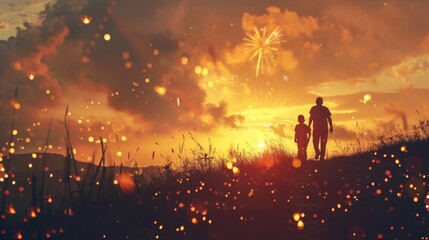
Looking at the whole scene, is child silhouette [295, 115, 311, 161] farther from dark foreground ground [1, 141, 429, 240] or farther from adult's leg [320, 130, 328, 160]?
dark foreground ground [1, 141, 429, 240]

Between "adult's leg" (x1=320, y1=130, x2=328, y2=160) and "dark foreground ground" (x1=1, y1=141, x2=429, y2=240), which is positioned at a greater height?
"adult's leg" (x1=320, y1=130, x2=328, y2=160)

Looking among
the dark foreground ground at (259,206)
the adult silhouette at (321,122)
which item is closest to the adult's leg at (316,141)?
the adult silhouette at (321,122)

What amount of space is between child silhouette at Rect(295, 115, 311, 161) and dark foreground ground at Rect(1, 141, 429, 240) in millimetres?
3679

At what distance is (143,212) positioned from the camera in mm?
11367

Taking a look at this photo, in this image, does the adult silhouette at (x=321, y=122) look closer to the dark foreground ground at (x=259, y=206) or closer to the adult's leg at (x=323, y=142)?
the adult's leg at (x=323, y=142)

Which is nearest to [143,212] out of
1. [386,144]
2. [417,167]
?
[417,167]

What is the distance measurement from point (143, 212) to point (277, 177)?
174 inches

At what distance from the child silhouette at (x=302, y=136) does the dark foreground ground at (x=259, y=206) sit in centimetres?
368

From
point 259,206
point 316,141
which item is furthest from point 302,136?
point 259,206

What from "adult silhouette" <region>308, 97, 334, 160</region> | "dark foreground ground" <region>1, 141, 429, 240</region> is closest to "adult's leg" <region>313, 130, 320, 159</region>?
"adult silhouette" <region>308, 97, 334, 160</region>

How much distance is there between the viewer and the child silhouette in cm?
1889

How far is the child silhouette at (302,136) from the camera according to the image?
62.0 feet

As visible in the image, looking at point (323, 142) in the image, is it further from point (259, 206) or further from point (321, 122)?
point (259, 206)

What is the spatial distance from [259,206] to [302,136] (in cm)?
870
